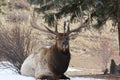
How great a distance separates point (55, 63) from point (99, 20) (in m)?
4.63

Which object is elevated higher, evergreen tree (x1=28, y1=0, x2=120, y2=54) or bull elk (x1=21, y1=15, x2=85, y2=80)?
evergreen tree (x1=28, y1=0, x2=120, y2=54)

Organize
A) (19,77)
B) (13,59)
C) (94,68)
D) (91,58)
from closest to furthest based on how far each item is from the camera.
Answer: (19,77) < (13,59) < (94,68) < (91,58)

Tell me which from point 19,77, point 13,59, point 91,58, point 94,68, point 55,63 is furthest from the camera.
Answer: point 91,58

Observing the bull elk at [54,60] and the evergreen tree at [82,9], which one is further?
the evergreen tree at [82,9]

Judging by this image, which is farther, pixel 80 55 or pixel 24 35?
pixel 80 55

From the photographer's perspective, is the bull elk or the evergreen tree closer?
the bull elk

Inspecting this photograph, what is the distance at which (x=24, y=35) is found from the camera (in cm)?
1897

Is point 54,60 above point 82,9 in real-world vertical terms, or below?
below

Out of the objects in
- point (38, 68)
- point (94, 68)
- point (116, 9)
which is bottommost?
point (94, 68)

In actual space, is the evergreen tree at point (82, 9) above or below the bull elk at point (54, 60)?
above

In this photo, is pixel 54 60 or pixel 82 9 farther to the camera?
pixel 82 9

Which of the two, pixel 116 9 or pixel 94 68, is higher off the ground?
pixel 116 9

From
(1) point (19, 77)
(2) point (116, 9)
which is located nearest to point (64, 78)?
(1) point (19, 77)

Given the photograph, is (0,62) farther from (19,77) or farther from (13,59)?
(19,77)
